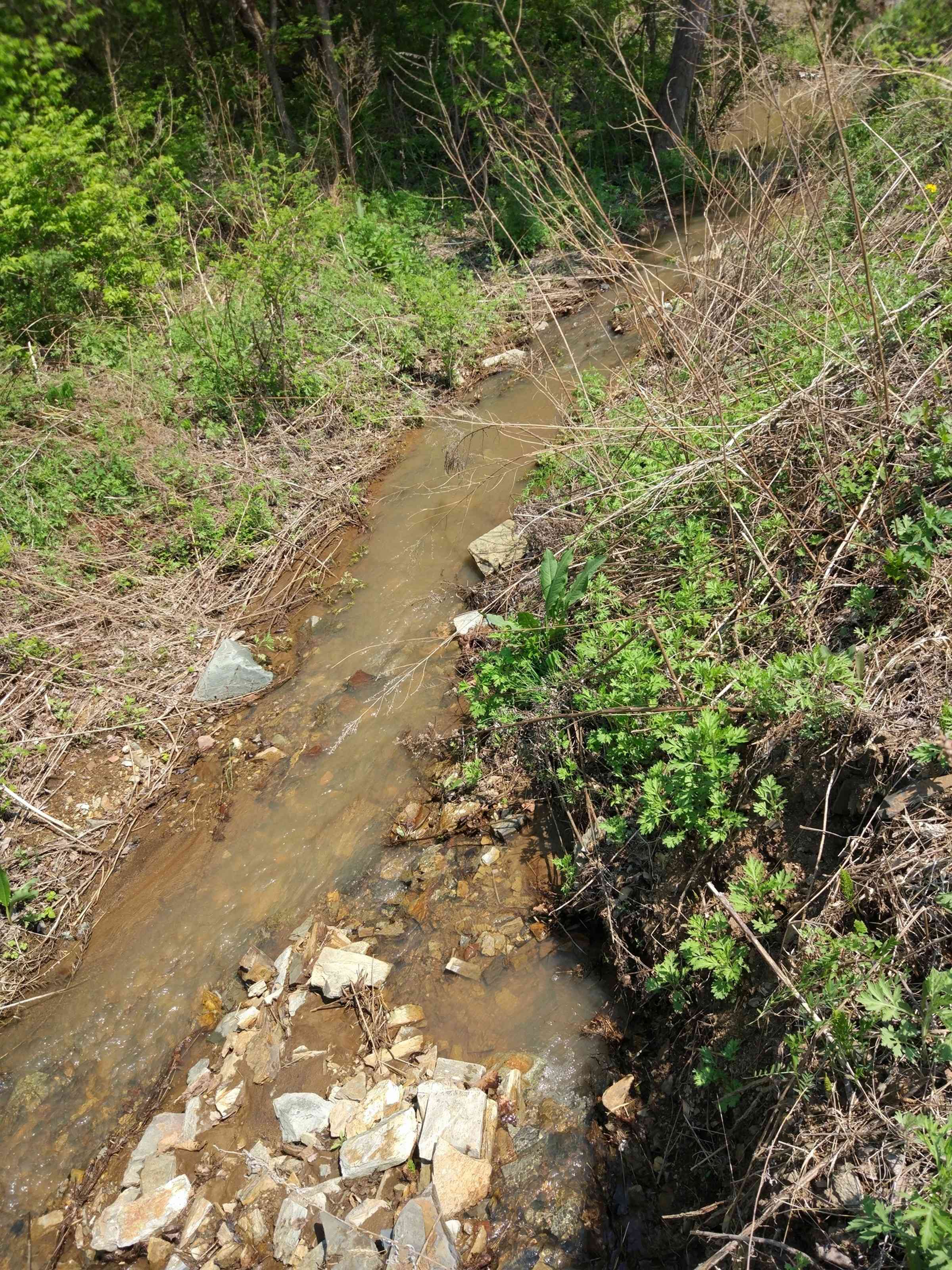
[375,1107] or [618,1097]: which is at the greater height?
[375,1107]

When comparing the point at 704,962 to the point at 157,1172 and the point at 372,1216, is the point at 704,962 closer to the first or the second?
the point at 372,1216

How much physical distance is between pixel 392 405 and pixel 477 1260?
6.13 m

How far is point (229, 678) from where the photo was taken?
5008 mm

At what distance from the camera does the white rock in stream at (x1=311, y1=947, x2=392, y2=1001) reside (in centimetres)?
336

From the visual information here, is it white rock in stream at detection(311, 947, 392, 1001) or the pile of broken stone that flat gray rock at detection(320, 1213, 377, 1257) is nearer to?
the pile of broken stone

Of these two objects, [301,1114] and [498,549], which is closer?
[301,1114]

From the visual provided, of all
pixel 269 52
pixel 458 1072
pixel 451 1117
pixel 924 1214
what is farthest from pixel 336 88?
pixel 924 1214

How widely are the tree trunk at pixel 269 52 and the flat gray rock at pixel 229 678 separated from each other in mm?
7873

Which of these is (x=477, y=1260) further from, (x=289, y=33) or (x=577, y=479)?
(x=289, y=33)

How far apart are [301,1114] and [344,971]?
1.83ft

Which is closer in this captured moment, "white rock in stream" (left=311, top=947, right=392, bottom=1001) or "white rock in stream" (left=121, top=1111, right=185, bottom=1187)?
"white rock in stream" (left=121, top=1111, right=185, bottom=1187)

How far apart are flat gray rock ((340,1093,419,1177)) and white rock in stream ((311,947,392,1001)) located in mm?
582

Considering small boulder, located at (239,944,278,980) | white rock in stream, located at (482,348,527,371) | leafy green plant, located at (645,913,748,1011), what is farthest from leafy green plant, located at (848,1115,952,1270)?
white rock in stream, located at (482,348,527,371)

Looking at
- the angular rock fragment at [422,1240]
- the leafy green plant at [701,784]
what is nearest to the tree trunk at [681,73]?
the leafy green plant at [701,784]
